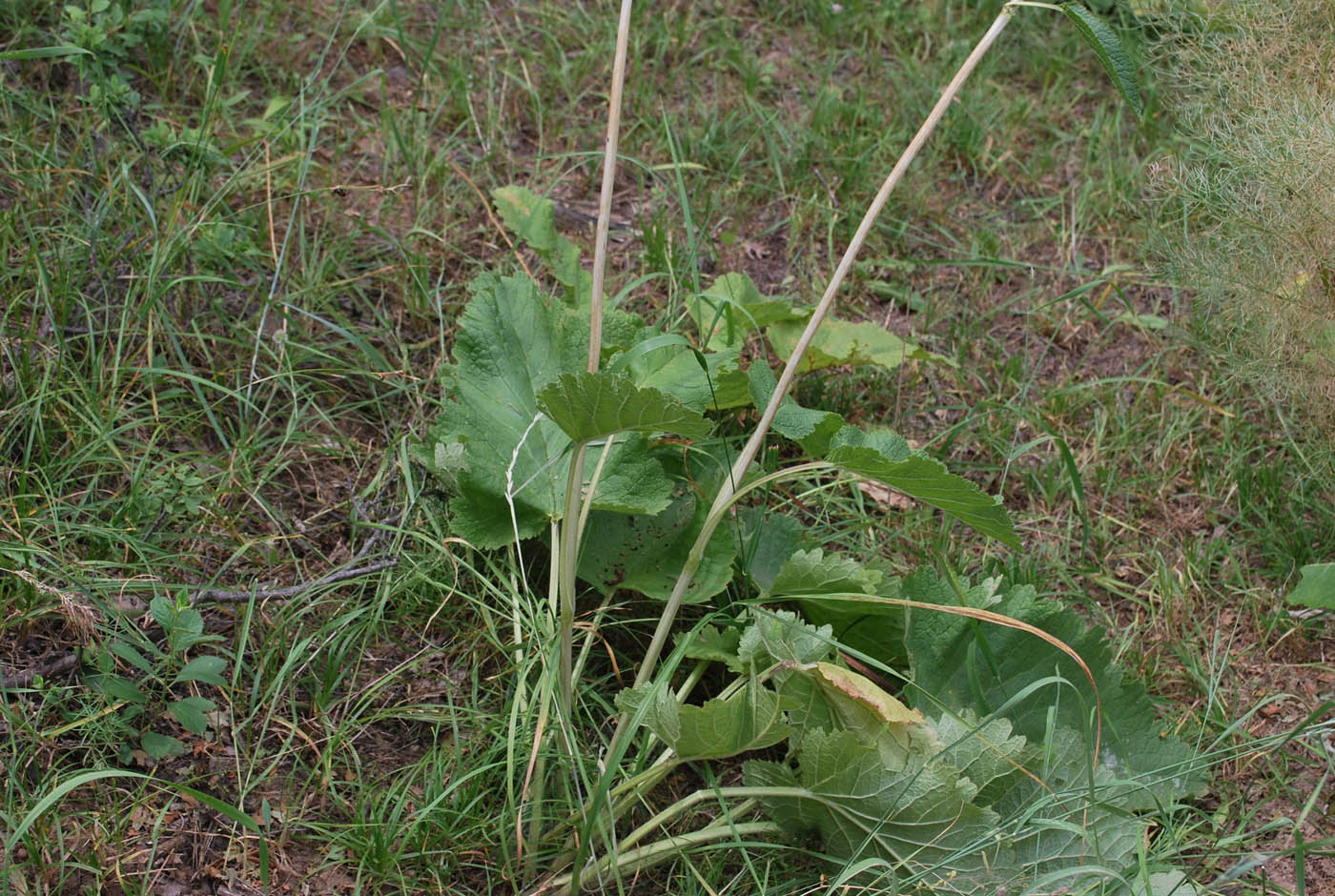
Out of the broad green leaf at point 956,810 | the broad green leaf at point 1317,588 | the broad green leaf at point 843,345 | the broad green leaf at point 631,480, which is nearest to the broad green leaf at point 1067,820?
the broad green leaf at point 956,810

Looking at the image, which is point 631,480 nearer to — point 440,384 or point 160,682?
point 440,384

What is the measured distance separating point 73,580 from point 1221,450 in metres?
2.29

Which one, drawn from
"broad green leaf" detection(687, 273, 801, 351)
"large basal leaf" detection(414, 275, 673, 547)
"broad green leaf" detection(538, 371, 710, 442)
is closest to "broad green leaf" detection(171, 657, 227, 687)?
"large basal leaf" detection(414, 275, 673, 547)

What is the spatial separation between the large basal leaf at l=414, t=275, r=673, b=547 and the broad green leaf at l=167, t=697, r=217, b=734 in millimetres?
463

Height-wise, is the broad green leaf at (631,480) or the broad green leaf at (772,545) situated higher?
the broad green leaf at (631,480)

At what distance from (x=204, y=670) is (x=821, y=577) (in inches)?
37.3

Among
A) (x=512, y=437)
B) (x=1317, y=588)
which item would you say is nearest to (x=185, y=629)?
(x=512, y=437)

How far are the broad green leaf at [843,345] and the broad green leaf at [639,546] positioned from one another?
0.53 meters

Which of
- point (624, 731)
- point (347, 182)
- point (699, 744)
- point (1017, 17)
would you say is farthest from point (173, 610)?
point (1017, 17)

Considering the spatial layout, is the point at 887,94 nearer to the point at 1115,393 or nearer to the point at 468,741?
the point at 1115,393

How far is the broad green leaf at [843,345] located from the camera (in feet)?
7.61

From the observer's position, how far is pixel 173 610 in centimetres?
169

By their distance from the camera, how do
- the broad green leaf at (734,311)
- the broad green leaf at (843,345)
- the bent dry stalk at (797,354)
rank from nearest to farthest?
the bent dry stalk at (797,354), the broad green leaf at (734,311), the broad green leaf at (843,345)

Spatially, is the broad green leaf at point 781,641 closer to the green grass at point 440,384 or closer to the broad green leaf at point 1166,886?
the green grass at point 440,384
